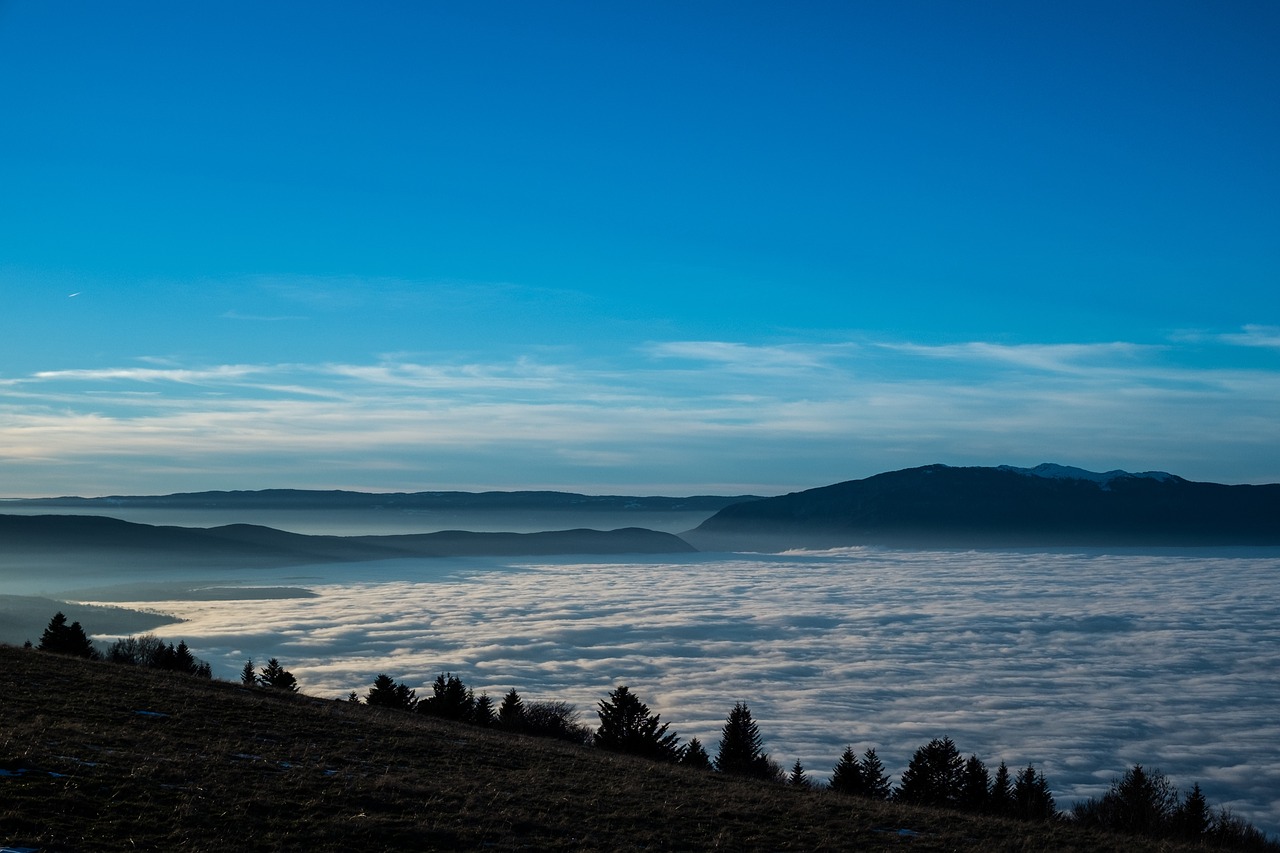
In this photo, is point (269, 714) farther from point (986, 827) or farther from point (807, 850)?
point (986, 827)

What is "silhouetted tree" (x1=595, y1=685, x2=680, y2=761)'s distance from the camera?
49.6 meters

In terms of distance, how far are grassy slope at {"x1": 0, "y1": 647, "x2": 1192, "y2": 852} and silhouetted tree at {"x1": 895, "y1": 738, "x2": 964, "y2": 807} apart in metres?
35.7

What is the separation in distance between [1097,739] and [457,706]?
187139mm

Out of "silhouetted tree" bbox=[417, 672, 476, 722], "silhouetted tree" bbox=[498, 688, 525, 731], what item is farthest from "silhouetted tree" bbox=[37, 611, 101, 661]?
"silhouetted tree" bbox=[498, 688, 525, 731]

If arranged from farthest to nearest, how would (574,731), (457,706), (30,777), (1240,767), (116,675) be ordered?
(1240,767)
(574,731)
(457,706)
(116,675)
(30,777)

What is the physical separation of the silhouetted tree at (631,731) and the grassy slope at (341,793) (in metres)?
22.3

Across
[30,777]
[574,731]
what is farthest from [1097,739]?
[30,777]

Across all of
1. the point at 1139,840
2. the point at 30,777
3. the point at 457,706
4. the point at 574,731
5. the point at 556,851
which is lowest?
the point at 574,731

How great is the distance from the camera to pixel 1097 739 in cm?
19762

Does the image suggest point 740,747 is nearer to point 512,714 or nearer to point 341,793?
point 512,714

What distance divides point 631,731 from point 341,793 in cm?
3643

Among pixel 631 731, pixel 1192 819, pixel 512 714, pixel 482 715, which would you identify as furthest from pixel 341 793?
pixel 1192 819

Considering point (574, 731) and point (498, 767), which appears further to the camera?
point (574, 731)

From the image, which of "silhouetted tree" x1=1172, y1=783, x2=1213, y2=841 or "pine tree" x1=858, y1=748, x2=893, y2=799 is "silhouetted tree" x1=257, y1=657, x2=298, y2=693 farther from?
"silhouetted tree" x1=1172, y1=783, x2=1213, y2=841
